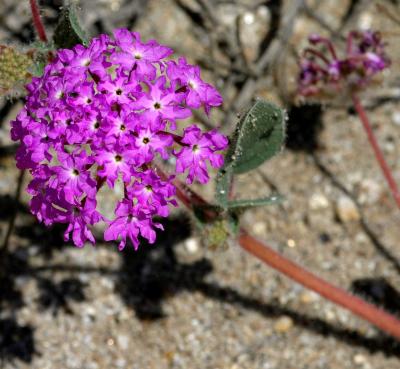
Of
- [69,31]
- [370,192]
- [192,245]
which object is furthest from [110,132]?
[370,192]

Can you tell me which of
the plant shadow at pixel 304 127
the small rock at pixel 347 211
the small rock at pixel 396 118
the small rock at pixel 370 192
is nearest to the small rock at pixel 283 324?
the small rock at pixel 347 211

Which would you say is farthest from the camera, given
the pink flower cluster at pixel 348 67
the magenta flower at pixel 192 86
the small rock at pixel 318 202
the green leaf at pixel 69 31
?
the small rock at pixel 318 202

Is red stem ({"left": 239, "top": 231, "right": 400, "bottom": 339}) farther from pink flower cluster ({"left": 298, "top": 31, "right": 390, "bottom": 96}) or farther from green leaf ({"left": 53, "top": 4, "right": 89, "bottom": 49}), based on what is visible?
Answer: green leaf ({"left": 53, "top": 4, "right": 89, "bottom": 49})

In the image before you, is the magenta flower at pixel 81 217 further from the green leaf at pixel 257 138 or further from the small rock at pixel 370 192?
the small rock at pixel 370 192

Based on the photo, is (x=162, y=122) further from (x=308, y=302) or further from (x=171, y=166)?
(x=308, y=302)

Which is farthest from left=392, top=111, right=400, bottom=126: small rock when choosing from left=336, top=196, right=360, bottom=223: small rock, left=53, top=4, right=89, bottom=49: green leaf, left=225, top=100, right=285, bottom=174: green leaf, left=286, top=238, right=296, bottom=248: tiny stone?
left=53, top=4, right=89, bottom=49: green leaf

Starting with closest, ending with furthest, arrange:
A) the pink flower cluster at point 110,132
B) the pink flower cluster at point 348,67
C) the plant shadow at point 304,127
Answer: the pink flower cluster at point 110,132 → the pink flower cluster at point 348,67 → the plant shadow at point 304,127
